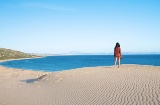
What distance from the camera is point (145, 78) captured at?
52.9 feet

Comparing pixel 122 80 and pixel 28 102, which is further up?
pixel 122 80

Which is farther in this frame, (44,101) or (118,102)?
(44,101)

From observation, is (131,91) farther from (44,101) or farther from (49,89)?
(49,89)

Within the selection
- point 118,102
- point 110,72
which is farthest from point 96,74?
point 118,102

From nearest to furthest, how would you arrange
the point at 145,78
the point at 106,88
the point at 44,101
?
1. the point at 44,101
2. the point at 106,88
3. the point at 145,78

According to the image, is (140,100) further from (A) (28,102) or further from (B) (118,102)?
(A) (28,102)

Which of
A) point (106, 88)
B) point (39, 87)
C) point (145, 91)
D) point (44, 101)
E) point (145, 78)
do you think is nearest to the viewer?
point (145, 91)

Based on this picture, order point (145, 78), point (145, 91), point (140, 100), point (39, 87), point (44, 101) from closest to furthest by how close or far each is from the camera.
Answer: point (140, 100) < point (145, 91) < point (44, 101) < point (145, 78) < point (39, 87)

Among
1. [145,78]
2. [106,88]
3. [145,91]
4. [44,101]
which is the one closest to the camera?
[145,91]

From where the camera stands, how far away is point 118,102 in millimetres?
11805

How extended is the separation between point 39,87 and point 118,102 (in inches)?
319

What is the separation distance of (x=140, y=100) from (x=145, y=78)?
15.9 ft

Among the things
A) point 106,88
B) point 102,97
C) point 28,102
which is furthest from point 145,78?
point 28,102

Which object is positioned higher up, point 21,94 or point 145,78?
point 145,78
